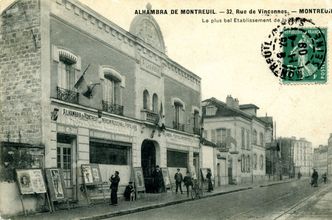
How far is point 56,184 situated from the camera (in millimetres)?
15719

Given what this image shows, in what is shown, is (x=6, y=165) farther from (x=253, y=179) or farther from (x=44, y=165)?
(x=253, y=179)

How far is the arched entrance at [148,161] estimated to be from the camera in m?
25.0

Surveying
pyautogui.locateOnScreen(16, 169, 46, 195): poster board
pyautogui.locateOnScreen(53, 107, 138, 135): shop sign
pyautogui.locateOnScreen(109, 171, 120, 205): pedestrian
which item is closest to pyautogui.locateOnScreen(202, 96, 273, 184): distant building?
pyautogui.locateOnScreen(53, 107, 138, 135): shop sign

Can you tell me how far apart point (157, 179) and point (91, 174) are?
7.12m

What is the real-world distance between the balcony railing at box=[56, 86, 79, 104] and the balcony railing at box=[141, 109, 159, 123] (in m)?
5.90

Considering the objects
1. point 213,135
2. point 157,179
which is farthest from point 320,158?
point 157,179

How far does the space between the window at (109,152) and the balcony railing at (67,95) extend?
2.13 meters

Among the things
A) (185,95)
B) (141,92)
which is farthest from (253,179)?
(141,92)

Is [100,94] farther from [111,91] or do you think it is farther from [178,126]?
[178,126]

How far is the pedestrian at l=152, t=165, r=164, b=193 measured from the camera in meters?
24.7

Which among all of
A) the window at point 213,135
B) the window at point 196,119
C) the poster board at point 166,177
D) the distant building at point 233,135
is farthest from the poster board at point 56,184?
the window at point 213,135

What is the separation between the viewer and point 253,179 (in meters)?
50.2

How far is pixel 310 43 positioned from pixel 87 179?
30.5ft

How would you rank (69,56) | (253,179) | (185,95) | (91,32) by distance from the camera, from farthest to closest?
(253,179), (185,95), (91,32), (69,56)
